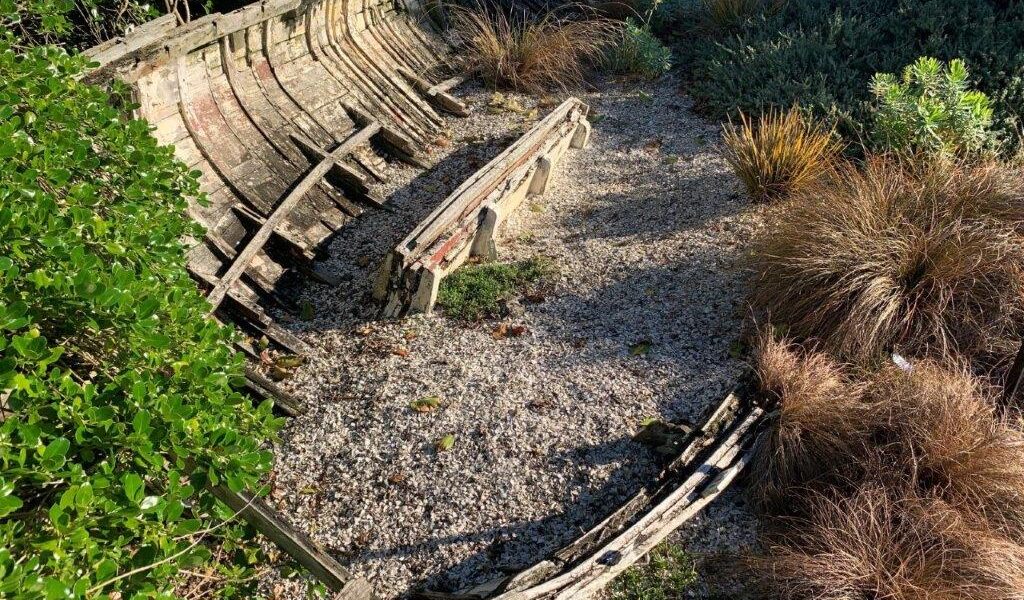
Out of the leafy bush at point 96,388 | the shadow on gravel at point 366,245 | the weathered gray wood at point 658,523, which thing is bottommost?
the weathered gray wood at point 658,523

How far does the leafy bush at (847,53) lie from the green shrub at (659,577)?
15.7 ft

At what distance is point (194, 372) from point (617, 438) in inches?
92.8

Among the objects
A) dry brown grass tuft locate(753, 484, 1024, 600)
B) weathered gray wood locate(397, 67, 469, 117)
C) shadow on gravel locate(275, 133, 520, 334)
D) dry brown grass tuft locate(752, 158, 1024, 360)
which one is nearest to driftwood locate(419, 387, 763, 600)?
dry brown grass tuft locate(753, 484, 1024, 600)

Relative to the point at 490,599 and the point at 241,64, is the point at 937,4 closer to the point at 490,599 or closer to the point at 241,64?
the point at 241,64

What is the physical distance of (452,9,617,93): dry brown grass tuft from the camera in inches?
336

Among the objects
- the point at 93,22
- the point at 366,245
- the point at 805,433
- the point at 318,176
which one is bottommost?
the point at 805,433

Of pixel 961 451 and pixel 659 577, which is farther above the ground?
pixel 659 577

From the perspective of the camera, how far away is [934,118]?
6.11 metres

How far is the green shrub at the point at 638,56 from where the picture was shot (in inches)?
352

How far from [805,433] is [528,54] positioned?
5692 millimetres

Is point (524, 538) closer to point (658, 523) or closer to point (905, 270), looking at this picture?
point (658, 523)

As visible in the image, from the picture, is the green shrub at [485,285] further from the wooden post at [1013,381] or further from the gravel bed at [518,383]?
the wooden post at [1013,381]

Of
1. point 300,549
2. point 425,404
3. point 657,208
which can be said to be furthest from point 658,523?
point 657,208

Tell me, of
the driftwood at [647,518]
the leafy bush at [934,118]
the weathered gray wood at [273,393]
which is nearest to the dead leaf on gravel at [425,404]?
the weathered gray wood at [273,393]
